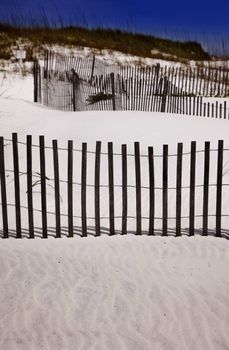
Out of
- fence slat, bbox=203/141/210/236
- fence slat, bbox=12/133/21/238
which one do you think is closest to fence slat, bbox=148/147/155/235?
fence slat, bbox=203/141/210/236

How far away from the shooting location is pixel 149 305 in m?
4.29

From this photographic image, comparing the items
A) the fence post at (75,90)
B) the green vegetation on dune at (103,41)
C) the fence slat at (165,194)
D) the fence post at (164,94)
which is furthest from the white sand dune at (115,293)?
the green vegetation on dune at (103,41)

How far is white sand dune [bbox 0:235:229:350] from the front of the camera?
381 cm

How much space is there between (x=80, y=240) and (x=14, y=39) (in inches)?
915

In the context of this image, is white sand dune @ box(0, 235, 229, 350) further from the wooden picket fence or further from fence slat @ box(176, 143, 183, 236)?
the wooden picket fence

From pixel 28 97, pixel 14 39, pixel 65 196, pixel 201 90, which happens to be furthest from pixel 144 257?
pixel 14 39

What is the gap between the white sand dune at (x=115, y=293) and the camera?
12.5 ft

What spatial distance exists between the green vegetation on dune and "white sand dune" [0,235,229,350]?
1991 cm

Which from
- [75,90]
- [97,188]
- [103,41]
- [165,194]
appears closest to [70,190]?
[97,188]

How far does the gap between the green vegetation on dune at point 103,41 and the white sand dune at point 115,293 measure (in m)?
19.9

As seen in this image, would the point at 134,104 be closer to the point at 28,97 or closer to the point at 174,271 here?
the point at 28,97

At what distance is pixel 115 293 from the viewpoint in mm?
4516

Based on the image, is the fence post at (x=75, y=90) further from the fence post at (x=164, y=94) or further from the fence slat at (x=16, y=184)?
the fence slat at (x=16, y=184)

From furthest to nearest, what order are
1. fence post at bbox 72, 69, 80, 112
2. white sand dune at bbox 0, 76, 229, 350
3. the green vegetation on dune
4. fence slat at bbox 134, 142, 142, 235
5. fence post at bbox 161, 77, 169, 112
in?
the green vegetation on dune, fence post at bbox 72, 69, 80, 112, fence post at bbox 161, 77, 169, 112, fence slat at bbox 134, 142, 142, 235, white sand dune at bbox 0, 76, 229, 350
